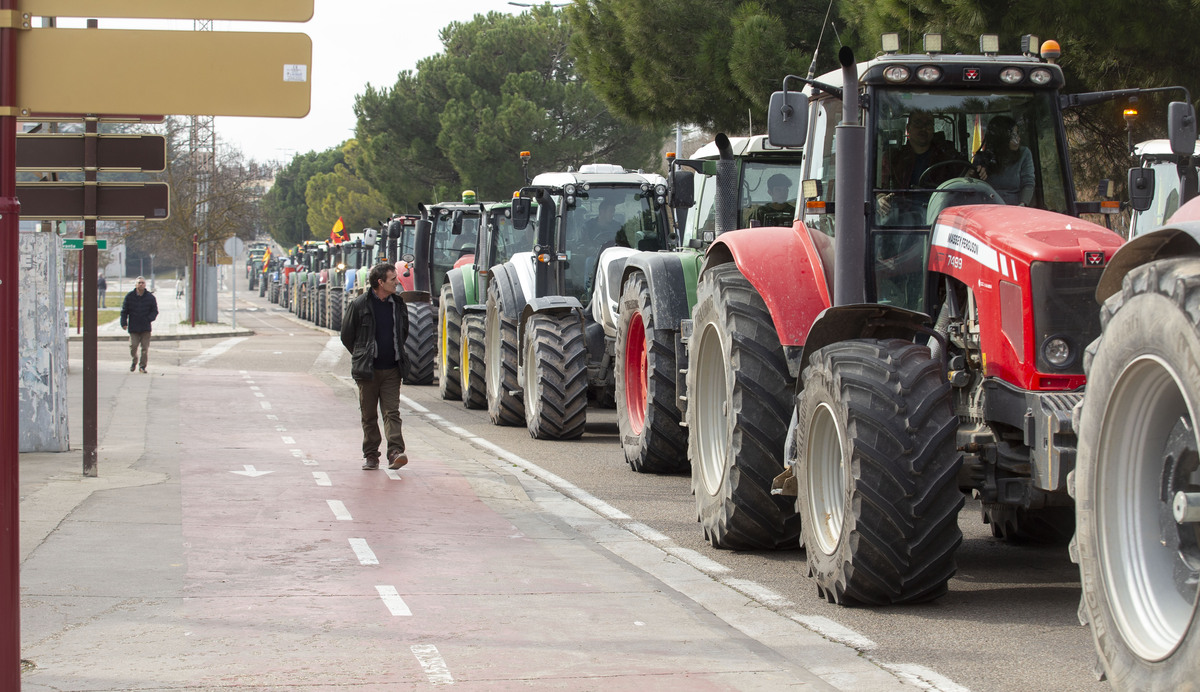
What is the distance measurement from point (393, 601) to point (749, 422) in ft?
7.31

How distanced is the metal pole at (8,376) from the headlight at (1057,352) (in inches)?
168

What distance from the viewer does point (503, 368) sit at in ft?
52.2

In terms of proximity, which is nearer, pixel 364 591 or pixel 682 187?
pixel 364 591

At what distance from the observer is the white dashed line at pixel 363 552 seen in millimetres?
8281

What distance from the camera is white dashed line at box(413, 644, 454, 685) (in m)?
5.71

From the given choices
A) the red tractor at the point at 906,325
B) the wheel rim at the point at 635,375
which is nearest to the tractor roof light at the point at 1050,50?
the red tractor at the point at 906,325

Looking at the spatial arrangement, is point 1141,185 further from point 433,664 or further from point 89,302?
point 89,302

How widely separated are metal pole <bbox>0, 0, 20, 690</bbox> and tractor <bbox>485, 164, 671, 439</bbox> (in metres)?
9.78

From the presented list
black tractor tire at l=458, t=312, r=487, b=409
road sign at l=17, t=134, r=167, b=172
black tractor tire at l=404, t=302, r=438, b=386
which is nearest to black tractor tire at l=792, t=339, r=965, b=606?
road sign at l=17, t=134, r=167, b=172

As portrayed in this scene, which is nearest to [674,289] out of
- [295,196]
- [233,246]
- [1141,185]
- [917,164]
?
[1141,185]

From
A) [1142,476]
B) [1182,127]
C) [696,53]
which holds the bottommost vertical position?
[1142,476]

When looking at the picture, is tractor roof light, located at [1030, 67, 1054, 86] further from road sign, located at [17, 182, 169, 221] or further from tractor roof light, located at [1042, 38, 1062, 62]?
road sign, located at [17, 182, 169, 221]

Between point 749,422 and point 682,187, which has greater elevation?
point 682,187

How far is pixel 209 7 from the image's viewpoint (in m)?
4.54
